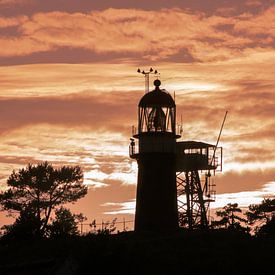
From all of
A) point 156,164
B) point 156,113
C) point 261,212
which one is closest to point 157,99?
point 156,113

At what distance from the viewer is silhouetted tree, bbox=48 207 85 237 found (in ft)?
228

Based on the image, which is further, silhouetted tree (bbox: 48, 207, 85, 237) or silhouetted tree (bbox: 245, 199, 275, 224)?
silhouetted tree (bbox: 245, 199, 275, 224)

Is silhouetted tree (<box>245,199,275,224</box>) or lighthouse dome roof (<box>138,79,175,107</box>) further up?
lighthouse dome roof (<box>138,79,175,107</box>)

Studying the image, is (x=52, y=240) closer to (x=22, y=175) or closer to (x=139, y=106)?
(x=139, y=106)

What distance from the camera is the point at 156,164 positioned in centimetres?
6869

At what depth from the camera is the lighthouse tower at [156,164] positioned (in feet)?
225

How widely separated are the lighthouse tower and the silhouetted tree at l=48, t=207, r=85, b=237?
5804 mm

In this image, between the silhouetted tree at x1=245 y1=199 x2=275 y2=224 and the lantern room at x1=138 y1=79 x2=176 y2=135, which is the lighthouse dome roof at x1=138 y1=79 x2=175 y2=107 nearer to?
the lantern room at x1=138 y1=79 x2=176 y2=135

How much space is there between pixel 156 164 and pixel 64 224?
44.7 feet

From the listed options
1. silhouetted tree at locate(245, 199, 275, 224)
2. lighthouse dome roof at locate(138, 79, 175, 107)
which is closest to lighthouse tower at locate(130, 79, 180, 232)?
lighthouse dome roof at locate(138, 79, 175, 107)

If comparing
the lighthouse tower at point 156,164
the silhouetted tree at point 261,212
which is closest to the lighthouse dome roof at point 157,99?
the lighthouse tower at point 156,164

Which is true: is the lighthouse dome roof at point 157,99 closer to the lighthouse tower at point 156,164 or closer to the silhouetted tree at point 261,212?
the lighthouse tower at point 156,164

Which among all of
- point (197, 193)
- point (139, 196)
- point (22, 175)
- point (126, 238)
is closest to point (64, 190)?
point (22, 175)

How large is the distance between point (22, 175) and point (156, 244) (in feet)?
93.1
